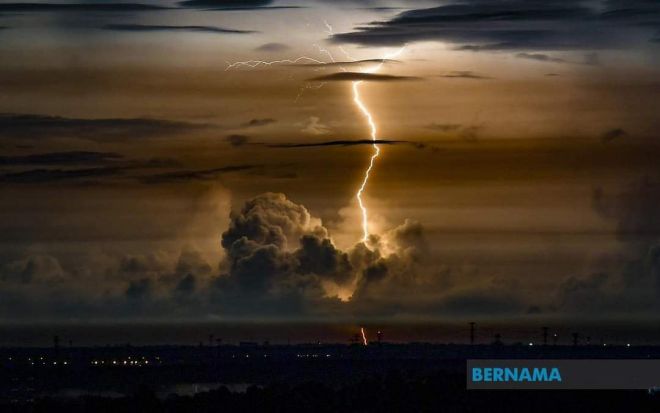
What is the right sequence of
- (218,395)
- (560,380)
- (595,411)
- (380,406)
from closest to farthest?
(560,380)
(595,411)
(380,406)
(218,395)

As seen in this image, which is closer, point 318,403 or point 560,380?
point 560,380

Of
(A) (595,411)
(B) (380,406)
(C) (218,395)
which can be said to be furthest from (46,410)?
(A) (595,411)

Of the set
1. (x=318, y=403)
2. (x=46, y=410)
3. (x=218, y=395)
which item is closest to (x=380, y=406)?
(x=318, y=403)

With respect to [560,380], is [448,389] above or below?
above

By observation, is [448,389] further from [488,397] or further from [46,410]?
[46,410]

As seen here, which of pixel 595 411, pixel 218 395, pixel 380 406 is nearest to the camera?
pixel 595 411

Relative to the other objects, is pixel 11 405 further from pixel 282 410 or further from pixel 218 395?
pixel 282 410

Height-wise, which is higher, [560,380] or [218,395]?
[218,395]
